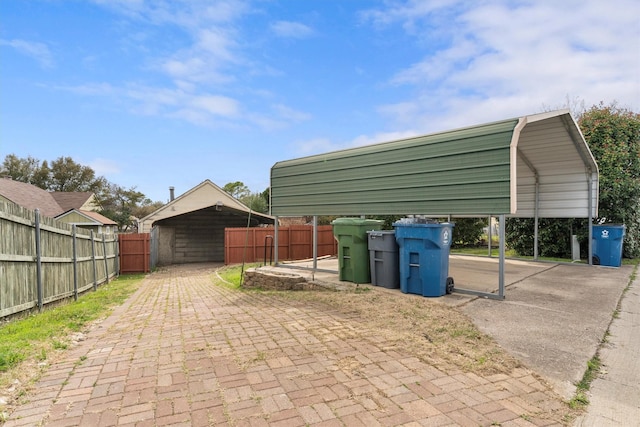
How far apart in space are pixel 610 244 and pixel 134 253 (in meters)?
18.0

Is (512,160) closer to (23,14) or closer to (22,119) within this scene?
(23,14)

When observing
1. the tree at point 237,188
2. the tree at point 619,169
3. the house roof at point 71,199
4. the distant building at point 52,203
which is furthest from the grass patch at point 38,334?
the tree at point 237,188

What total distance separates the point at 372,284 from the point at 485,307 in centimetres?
225

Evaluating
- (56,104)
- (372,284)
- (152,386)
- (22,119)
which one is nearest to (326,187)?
(372,284)

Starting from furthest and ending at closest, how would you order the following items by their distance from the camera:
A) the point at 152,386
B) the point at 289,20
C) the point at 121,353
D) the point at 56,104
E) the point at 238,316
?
the point at 56,104, the point at 289,20, the point at 238,316, the point at 121,353, the point at 152,386

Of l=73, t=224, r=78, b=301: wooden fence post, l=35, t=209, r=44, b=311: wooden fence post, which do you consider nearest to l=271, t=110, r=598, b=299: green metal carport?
l=73, t=224, r=78, b=301: wooden fence post

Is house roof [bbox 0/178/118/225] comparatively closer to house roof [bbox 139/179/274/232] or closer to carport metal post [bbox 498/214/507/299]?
house roof [bbox 139/179/274/232]

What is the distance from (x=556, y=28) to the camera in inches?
348

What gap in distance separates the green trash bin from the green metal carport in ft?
2.43

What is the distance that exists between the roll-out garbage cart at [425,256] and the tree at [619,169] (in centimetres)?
872

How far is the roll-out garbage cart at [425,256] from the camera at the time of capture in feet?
19.5

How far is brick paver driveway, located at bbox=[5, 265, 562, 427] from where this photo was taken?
2422 mm

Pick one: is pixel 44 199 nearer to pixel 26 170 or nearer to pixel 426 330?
pixel 26 170

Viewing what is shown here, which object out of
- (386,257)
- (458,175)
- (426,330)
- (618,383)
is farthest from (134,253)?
(618,383)
